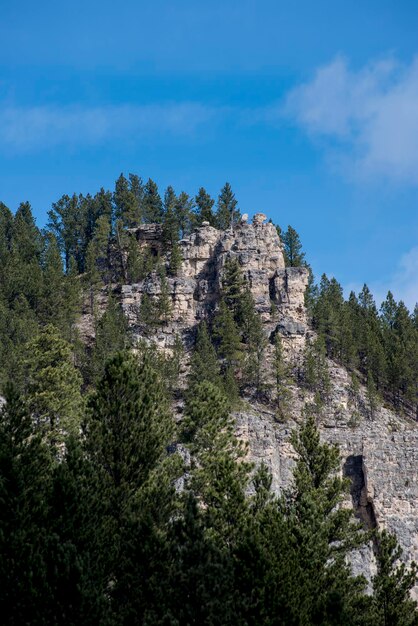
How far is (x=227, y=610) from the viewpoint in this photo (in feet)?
65.7

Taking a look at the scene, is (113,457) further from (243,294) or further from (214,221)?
(214,221)

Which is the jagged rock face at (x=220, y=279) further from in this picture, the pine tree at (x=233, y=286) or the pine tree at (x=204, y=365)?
the pine tree at (x=204, y=365)

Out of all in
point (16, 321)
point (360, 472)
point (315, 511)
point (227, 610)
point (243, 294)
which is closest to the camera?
point (227, 610)

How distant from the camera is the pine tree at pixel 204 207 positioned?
90.9 meters

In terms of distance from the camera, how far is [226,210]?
9088 cm

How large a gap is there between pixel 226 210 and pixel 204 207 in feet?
12.1

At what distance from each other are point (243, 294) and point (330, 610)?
5307 centimetres

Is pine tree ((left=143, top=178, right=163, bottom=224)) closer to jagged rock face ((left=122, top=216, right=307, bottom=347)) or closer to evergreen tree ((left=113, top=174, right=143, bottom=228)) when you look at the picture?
evergreen tree ((left=113, top=174, right=143, bottom=228))

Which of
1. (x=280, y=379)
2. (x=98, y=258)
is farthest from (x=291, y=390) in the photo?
(x=98, y=258)

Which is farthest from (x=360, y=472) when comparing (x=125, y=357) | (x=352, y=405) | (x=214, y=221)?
(x=214, y=221)

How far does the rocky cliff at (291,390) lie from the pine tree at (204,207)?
4977mm

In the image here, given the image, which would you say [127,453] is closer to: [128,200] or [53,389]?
[53,389]

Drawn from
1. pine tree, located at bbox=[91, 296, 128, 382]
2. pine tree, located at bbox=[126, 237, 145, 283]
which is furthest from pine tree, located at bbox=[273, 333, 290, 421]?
pine tree, located at bbox=[126, 237, 145, 283]

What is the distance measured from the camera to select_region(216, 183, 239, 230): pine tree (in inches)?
3541
